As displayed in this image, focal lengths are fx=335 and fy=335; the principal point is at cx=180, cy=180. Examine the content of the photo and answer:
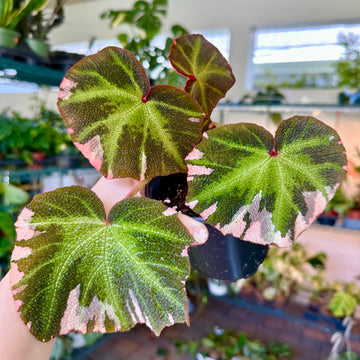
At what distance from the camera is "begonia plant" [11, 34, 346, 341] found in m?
0.22

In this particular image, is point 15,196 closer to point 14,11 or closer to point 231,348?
point 14,11

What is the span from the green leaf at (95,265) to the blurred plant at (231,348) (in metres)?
1.64

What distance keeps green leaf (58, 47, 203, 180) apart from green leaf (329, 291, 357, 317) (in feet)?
5.98

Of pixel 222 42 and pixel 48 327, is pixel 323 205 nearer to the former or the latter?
pixel 48 327

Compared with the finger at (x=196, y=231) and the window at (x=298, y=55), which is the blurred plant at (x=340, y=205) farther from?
the finger at (x=196, y=231)

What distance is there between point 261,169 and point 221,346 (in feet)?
5.86

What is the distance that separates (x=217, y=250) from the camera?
314 mm

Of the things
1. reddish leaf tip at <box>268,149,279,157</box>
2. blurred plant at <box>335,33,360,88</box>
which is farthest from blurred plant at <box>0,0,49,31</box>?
blurred plant at <box>335,33,360,88</box>

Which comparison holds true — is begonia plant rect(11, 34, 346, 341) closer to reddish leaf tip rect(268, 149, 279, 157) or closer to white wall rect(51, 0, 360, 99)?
reddish leaf tip rect(268, 149, 279, 157)

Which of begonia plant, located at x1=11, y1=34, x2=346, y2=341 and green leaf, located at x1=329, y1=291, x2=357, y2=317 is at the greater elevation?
begonia plant, located at x1=11, y1=34, x2=346, y2=341

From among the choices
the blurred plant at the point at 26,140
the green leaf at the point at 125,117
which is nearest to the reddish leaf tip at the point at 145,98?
the green leaf at the point at 125,117

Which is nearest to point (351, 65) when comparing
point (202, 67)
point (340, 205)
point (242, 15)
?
point (340, 205)

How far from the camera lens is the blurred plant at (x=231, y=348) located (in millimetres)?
1671

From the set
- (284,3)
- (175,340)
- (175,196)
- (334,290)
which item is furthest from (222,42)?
(175,196)
